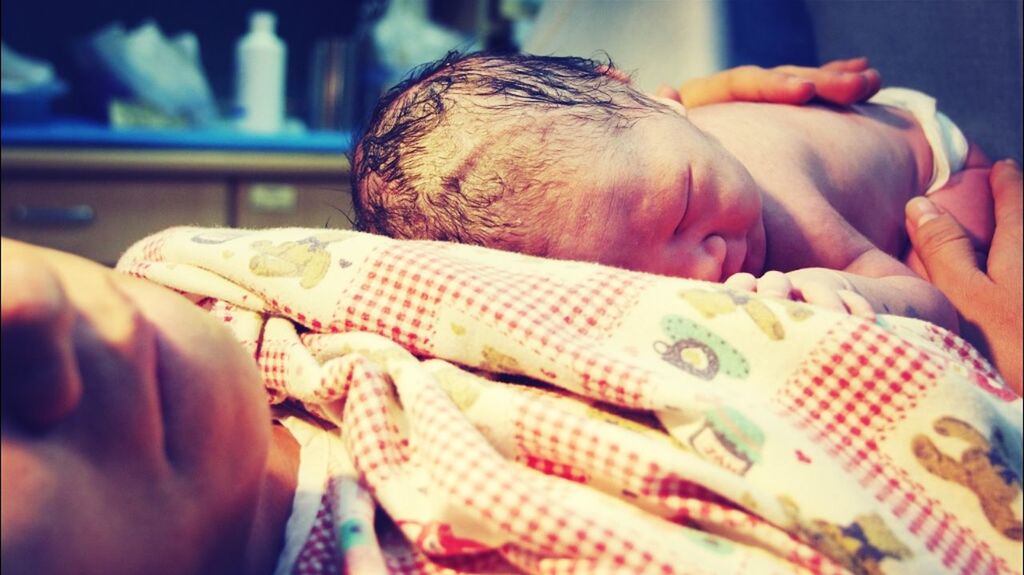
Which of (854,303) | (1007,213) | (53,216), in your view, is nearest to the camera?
(854,303)

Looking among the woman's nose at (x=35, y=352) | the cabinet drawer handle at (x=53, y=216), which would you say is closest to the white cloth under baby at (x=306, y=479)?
the woman's nose at (x=35, y=352)

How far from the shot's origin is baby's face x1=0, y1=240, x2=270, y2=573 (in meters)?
0.32

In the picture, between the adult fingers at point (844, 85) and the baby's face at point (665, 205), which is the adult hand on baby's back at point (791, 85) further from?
the baby's face at point (665, 205)

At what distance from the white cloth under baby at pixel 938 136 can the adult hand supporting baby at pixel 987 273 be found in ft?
0.23

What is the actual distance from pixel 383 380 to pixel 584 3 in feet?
3.70

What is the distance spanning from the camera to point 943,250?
87 centimetres

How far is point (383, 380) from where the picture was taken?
0.50 metres

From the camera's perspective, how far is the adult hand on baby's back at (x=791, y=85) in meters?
1.05

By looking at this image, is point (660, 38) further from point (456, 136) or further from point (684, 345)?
point (684, 345)

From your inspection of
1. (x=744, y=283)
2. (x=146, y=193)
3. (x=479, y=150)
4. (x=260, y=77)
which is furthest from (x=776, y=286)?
(x=260, y=77)

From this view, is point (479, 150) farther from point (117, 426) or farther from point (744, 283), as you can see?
point (117, 426)

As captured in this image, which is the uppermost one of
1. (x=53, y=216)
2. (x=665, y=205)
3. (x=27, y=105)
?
(x=665, y=205)

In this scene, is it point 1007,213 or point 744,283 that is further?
point 1007,213

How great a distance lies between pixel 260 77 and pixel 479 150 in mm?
1752
